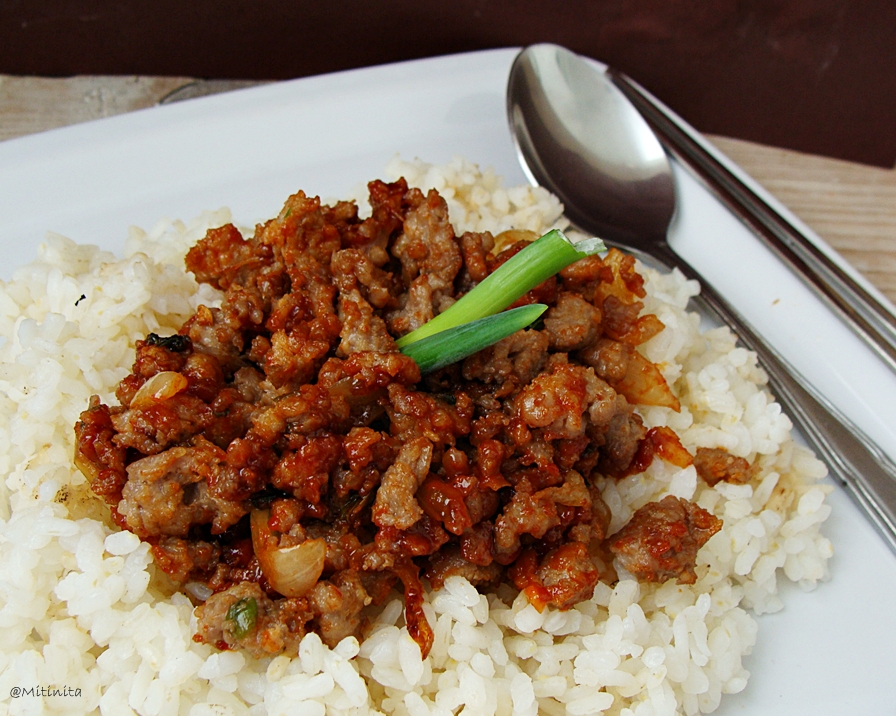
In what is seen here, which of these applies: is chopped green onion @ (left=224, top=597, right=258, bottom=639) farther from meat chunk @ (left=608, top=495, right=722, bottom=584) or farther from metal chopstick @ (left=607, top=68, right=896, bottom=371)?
metal chopstick @ (left=607, top=68, right=896, bottom=371)

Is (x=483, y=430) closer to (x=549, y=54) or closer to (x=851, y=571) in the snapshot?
(x=851, y=571)

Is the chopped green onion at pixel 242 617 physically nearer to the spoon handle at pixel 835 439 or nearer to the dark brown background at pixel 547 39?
the spoon handle at pixel 835 439

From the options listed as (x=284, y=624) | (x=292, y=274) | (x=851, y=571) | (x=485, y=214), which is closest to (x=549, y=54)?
(x=485, y=214)

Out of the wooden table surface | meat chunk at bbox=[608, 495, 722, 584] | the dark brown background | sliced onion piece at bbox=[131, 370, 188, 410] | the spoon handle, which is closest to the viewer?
sliced onion piece at bbox=[131, 370, 188, 410]

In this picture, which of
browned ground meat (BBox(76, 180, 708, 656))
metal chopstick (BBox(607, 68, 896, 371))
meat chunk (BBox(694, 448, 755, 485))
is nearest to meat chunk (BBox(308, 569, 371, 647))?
browned ground meat (BBox(76, 180, 708, 656))

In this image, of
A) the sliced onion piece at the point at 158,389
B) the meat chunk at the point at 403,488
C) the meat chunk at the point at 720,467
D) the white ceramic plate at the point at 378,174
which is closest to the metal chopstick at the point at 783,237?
the white ceramic plate at the point at 378,174
